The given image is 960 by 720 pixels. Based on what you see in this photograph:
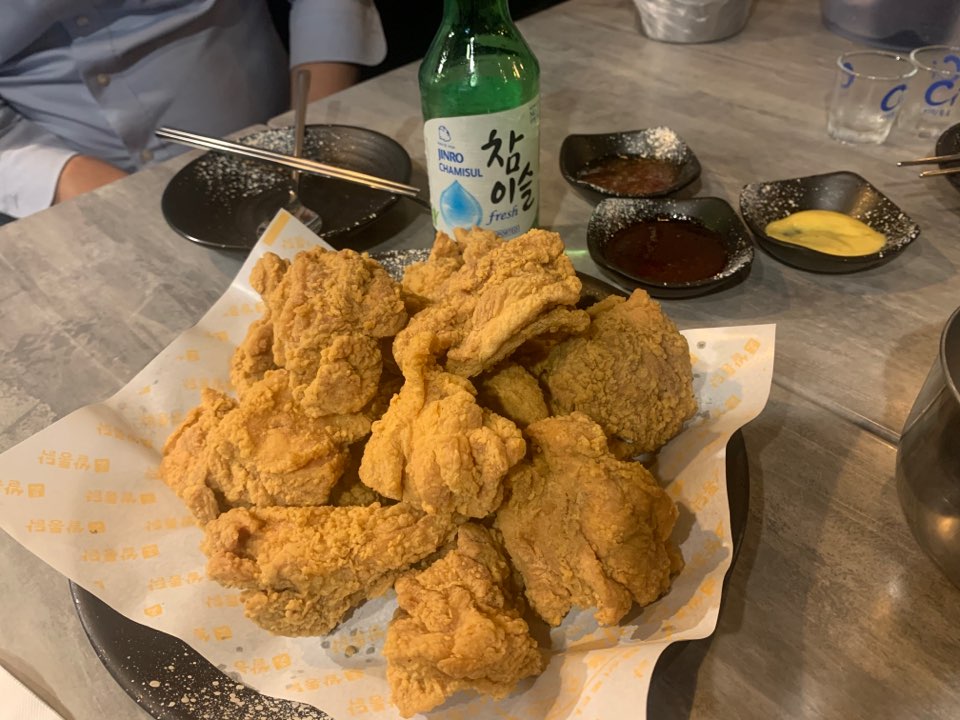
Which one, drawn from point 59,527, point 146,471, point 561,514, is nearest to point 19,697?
point 59,527

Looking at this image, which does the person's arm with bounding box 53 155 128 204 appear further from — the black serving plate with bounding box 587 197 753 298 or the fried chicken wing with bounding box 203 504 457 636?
the fried chicken wing with bounding box 203 504 457 636

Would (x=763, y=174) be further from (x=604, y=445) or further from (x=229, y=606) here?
(x=229, y=606)

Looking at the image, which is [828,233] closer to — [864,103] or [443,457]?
[864,103]

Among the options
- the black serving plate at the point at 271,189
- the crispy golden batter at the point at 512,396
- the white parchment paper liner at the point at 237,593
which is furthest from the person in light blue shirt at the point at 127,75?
the crispy golden batter at the point at 512,396

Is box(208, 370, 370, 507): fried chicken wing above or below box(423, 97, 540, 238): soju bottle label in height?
below

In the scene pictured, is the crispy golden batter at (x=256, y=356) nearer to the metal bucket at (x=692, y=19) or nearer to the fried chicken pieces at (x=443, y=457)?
the fried chicken pieces at (x=443, y=457)

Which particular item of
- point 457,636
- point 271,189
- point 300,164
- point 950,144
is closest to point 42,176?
point 271,189

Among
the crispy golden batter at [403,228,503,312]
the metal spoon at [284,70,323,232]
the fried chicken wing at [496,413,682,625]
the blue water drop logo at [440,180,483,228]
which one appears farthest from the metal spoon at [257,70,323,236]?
the fried chicken wing at [496,413,682,625]
